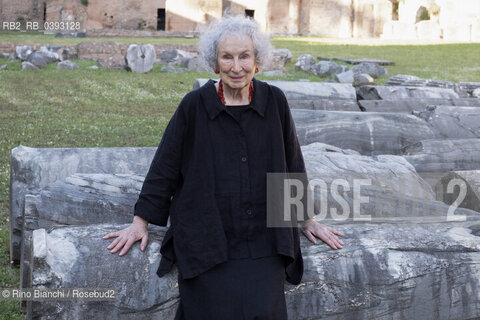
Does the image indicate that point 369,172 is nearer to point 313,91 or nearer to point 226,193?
point 226,193

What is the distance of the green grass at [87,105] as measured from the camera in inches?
288

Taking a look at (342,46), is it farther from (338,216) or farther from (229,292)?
(229,292)

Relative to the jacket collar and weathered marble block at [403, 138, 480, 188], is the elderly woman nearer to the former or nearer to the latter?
the jacket collar

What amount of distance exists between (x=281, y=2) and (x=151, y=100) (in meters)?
21.6

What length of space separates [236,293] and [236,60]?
969 millimetres

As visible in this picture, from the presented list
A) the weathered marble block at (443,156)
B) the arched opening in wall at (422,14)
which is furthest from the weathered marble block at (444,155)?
the arched opening in wall at (422,14)

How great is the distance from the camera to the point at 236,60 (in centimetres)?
267

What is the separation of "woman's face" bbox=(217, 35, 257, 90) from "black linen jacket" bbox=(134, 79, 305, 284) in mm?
91

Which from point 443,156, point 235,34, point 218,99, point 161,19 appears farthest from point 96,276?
point 161,19

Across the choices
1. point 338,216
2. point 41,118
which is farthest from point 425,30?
point 338,216

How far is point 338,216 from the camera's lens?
3.76 metres

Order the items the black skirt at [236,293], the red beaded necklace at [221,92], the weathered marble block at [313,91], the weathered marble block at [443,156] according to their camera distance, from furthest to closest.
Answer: the weathered marble block at [313,91] → the weathered marble block at [443,156] → the red beaded necklace at [221,92] → the black skirt at [236,293]

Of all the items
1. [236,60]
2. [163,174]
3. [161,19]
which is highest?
Answer: [161,19]

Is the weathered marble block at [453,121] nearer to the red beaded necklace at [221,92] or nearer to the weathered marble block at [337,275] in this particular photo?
the weathered marble block at [337,275]
